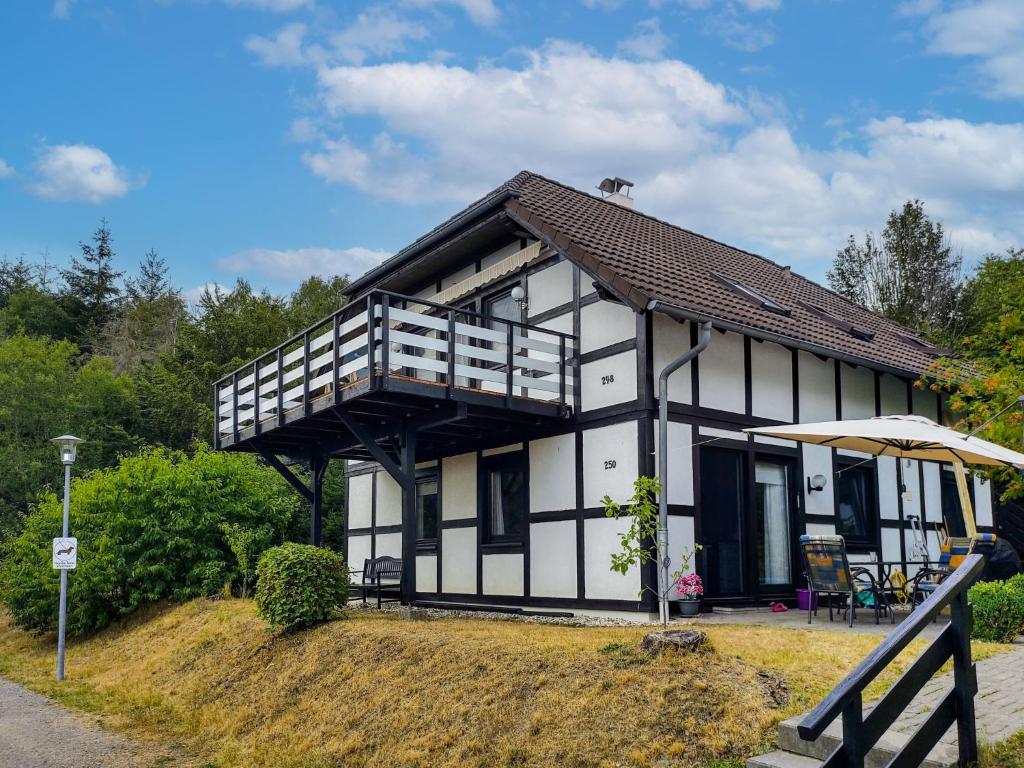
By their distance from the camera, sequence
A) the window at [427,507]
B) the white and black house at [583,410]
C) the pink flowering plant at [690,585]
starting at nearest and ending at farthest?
the pink flowering plant at [690,585], the white and black house at [583,410], the window at [427,507]

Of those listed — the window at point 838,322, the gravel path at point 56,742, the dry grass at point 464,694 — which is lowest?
the gravel path at point 56,742

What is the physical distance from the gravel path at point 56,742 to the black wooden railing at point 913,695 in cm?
625

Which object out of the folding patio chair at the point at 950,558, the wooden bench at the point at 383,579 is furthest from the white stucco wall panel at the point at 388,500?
the folding patio chair at the point at 950,558

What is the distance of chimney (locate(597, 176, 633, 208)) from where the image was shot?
16.8 m

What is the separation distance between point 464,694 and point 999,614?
4.38 meters

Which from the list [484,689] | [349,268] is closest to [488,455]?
[484,689]

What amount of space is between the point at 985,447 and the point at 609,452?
407 centimetres

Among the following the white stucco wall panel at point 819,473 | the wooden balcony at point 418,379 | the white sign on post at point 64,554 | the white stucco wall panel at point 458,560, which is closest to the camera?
the wooden balcony at point 418,379

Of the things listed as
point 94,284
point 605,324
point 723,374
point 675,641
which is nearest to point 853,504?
point 723,374

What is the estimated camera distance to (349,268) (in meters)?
44.8

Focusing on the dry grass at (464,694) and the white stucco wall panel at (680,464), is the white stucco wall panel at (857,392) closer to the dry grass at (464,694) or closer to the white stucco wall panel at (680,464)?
the white stucco wall panel at (680,464)

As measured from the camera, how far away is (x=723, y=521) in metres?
11.6

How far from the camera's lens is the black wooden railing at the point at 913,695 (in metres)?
3.63

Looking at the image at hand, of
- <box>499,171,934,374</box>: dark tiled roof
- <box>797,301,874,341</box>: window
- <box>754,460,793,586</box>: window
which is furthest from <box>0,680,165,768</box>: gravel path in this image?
<box>797,301,874,341</box>: window
